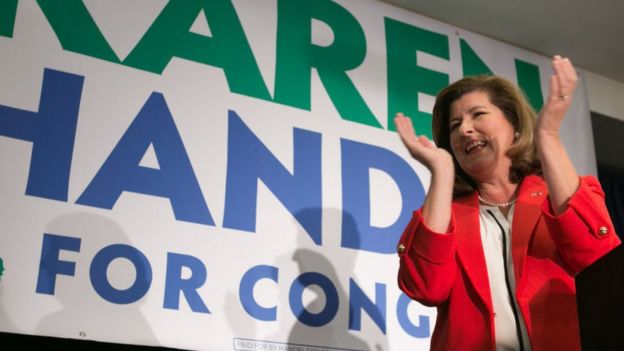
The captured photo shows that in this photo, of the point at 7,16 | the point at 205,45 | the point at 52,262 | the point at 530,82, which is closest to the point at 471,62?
the point at 530,82

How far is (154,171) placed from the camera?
2496 millimetres

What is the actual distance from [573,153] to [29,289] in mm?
2400

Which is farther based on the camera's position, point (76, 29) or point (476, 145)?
point (76, 29)

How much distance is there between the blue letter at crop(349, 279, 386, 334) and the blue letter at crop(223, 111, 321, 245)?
213 millimetres

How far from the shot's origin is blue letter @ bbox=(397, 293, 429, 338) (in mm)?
2730

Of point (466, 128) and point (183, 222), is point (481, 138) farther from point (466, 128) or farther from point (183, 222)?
point (183, 222)

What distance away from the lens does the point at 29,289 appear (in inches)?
85.5

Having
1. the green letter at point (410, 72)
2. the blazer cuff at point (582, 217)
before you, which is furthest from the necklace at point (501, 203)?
the green letter at point (410, 72)

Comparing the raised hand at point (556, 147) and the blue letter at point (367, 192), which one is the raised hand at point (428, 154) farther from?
the blue letter at point (367, 192)

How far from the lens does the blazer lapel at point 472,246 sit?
1.54 m

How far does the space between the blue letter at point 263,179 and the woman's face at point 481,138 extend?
3.06 ft

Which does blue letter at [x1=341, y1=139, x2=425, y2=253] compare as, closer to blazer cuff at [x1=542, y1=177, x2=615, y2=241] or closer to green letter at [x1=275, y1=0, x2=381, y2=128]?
green letter at [x1=275, y1=0, x2=381, y2=128]

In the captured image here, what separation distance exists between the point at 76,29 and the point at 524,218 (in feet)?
5.35

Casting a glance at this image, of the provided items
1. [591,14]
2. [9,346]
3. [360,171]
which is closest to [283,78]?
[360,171]
